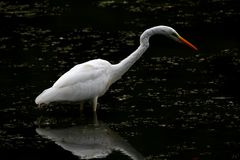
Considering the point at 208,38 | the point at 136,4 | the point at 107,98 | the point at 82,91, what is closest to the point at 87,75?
the point at 82,91

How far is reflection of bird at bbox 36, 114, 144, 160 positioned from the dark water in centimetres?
1

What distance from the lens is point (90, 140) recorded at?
8.45 m

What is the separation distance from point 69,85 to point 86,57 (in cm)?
293

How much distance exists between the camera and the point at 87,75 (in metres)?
9.33

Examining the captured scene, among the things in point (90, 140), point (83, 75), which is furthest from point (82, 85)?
point (90, 140)

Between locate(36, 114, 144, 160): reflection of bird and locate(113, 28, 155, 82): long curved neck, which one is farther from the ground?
locate(113, 28, 155, 82): long curved neck

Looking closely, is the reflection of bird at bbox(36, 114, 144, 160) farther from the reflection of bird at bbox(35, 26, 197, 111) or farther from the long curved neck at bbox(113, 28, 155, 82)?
the long curved neck at bbox(113, 28, 155, 82)

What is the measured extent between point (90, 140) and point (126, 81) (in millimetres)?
2445

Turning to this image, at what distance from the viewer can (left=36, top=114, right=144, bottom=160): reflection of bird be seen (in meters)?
7.95

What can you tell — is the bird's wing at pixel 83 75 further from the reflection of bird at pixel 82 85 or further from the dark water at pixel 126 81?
the dark water at pixel 126 81

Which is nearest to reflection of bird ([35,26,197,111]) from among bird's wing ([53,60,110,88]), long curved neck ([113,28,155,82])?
bird's wing ([53,60,110,88])

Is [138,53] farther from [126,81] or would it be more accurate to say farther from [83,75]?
[126,81]

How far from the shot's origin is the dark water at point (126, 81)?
8.16m

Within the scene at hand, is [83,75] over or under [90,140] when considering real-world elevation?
over
